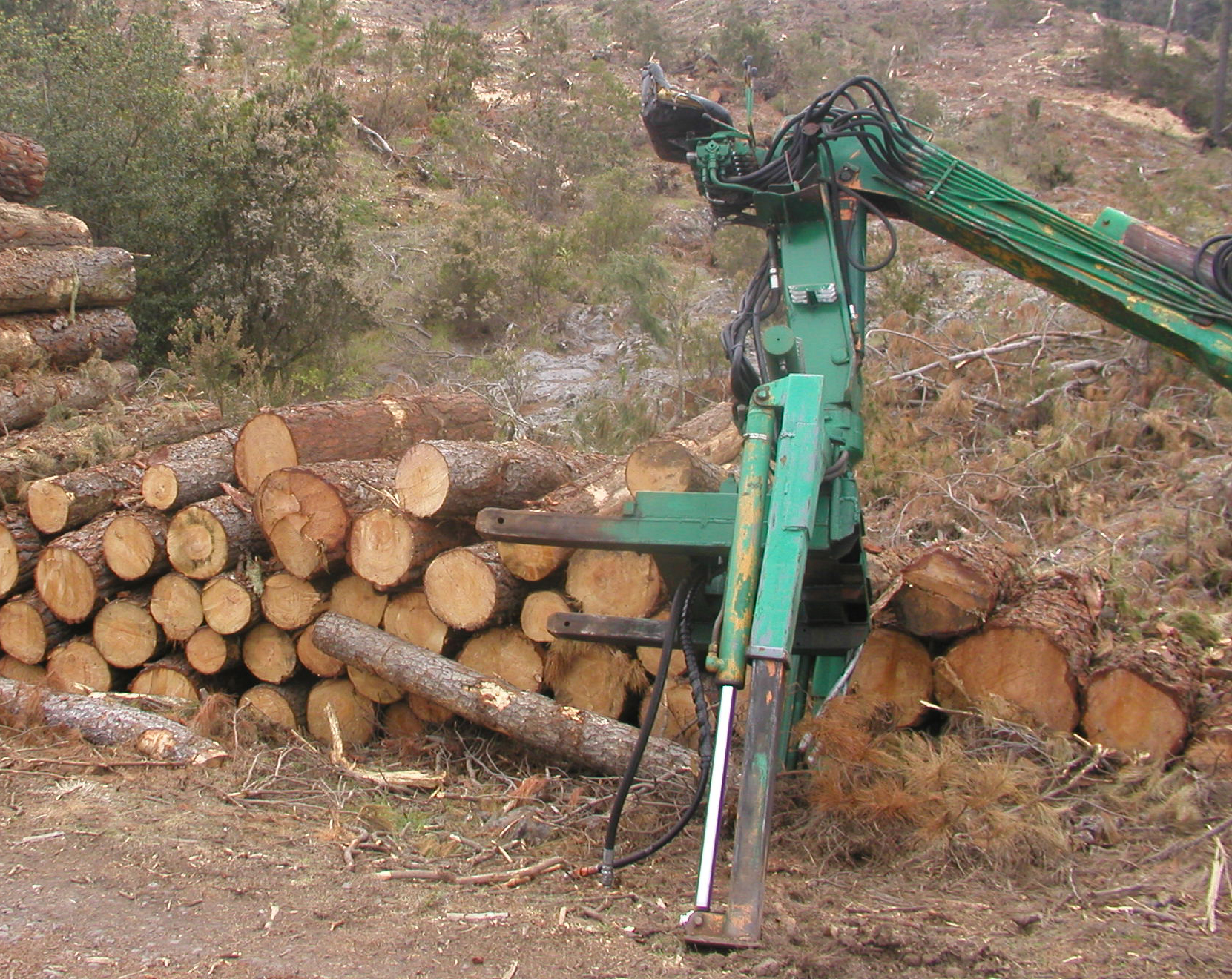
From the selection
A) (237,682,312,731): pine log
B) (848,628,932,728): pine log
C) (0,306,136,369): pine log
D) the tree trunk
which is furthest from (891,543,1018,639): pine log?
the tree trunk

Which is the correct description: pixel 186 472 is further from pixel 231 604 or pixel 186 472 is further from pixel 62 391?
pixel 62 391

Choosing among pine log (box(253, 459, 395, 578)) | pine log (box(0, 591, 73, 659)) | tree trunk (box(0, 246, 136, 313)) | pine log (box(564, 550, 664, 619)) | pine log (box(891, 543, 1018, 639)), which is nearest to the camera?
pine log (box(891, 543, 1018, 639))

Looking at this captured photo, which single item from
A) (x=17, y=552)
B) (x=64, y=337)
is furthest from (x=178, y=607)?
(x=64, y=337)

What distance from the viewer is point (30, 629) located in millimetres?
6480

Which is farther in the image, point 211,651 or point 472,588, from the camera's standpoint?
point 211,651

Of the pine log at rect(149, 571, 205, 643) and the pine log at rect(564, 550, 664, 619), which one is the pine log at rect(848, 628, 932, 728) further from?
the pine log at rect(149, 571, 205, 643)

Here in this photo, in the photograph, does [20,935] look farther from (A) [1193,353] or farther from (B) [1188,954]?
(A) [1193,353]

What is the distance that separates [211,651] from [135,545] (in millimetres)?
741

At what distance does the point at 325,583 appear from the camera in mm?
6012

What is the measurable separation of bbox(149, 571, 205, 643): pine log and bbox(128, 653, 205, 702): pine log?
14 centimetres

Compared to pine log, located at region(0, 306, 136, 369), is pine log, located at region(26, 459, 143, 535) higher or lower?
lower

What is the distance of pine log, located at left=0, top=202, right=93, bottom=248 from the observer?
30.8ft

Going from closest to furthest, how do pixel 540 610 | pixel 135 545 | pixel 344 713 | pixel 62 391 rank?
pixel 540 610 → pixel 344 713 → pixel 135 545 → pixel 62 391

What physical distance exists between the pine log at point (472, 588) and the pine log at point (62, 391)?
4.61 meters
